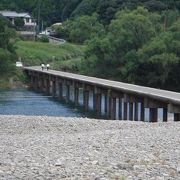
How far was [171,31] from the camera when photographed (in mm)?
63406

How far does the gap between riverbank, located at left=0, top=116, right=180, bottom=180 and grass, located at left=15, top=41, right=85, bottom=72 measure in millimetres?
61670

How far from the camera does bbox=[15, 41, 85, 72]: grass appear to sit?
79.4 m

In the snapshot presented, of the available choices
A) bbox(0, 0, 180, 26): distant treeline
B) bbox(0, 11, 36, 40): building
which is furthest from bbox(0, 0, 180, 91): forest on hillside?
bbox(0, 11, 36, 40): building

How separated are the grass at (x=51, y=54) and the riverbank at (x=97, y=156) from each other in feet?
202

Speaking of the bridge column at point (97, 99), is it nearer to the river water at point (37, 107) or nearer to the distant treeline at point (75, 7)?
the river water at point (37, 107)

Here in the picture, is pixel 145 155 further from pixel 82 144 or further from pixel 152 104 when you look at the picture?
pixel 152 104

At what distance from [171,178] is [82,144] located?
4043 mm

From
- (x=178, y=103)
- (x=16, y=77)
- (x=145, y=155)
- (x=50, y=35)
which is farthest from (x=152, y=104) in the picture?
(x=50, y=35)

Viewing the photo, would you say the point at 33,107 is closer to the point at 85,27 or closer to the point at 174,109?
the point at 174,109

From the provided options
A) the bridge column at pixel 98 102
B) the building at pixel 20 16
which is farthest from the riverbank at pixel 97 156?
the building at pixel 20 16

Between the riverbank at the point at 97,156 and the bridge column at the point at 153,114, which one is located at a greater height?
the riverbank at the point at 97,156

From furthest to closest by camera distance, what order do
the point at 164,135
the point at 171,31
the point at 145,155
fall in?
the point at 171,31 → the point at 164,135 → the point at 145,155

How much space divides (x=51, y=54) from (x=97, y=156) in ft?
243

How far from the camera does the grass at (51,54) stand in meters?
79.4
